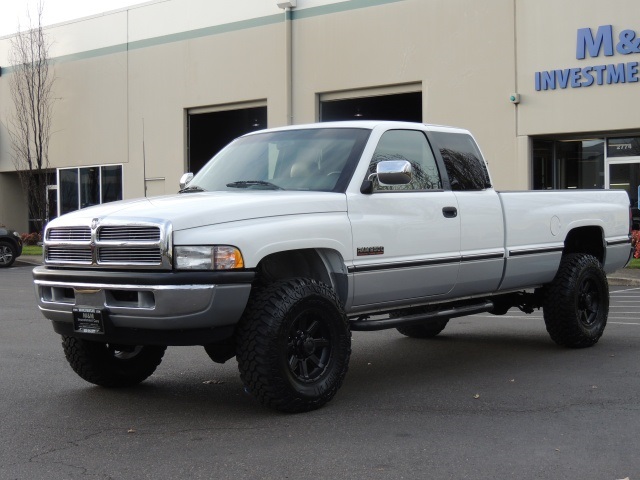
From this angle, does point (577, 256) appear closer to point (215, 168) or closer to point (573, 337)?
point (573, 337)

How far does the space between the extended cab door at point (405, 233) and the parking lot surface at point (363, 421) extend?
30.9 inches

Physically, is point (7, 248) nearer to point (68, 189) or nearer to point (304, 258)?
point (68, 189)

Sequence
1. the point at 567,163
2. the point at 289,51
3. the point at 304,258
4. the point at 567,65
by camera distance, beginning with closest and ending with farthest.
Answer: the point at 304,258
the point at 567,65
the point at 567,163
the point at 289,51

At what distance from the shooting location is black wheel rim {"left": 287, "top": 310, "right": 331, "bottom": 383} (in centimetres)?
632

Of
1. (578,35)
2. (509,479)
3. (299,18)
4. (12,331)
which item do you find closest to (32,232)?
(299,18)

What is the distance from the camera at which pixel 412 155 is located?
774 centimetres

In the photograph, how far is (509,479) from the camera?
15.7 feet

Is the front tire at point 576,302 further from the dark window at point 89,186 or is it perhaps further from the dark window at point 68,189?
the dark window at point 68,189

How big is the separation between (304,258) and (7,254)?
20760 mm

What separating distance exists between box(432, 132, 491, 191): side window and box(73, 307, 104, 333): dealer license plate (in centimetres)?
324

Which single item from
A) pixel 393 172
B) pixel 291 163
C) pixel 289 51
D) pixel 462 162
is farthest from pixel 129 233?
pixel 289 51

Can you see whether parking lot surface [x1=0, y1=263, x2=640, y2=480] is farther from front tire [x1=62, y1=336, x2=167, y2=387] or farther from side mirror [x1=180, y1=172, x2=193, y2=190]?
side mirror [x1=180, y1=172, x2=193, y2=190]

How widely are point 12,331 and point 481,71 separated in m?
15.1

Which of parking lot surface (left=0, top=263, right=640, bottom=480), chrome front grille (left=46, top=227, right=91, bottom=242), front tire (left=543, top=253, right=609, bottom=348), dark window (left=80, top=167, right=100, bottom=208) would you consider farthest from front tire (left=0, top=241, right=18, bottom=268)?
chrome front grille (left=46, top=227, right=91, bottom=242)
